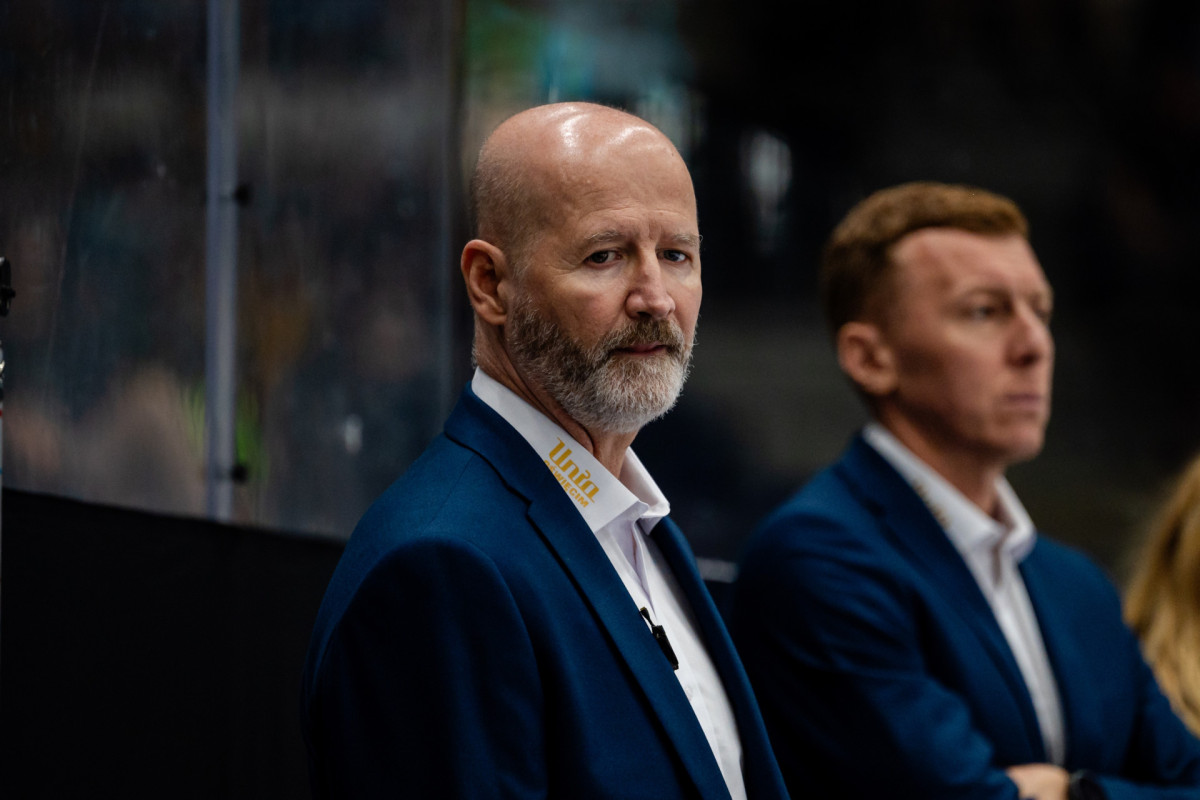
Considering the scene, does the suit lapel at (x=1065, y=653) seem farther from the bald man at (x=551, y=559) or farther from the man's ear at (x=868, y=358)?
the bald man at (x=551, y=559)

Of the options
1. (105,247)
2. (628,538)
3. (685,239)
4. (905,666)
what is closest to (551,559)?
(628,538)

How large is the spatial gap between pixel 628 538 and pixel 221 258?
1109 millimetres

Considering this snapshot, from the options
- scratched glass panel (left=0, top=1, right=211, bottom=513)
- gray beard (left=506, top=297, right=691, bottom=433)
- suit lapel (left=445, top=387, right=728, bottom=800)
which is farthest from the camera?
scratched glass panel (left=0, top=1, right=211, bottom=513)

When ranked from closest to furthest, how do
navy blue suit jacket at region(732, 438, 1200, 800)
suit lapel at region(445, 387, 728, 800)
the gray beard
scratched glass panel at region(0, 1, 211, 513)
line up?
suit lapel at region(445, 387, 728, 800) < the gray beard < scratched glass panel at region(0, 1, 211, 513) < navy blue suit jacket at region(732, 438, 1200, 800)

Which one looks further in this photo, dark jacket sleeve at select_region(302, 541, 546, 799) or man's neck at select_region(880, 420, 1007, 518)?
man's neck at select_region(880, 420, 1007, 518)

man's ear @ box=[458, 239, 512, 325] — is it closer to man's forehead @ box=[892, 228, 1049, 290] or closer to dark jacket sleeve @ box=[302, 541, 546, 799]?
dark jacket sleeve @ box=[302, 541, 546, 799]

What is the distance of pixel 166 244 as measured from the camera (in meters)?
2.09

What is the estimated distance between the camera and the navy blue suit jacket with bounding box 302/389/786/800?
1.22 meters

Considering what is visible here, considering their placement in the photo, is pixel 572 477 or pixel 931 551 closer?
pixel 572 477

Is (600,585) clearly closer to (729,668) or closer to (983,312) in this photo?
(729,668)

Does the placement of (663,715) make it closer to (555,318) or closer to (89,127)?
(555,318)

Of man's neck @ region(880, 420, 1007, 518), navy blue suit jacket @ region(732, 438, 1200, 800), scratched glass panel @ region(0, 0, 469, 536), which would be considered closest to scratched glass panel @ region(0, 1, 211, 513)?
scratched glass panel @ region(0, 0, 469, 536)

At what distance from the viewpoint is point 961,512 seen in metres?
2.22

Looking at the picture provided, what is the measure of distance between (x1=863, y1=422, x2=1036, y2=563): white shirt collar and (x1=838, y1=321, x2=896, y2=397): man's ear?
8 centimetres
